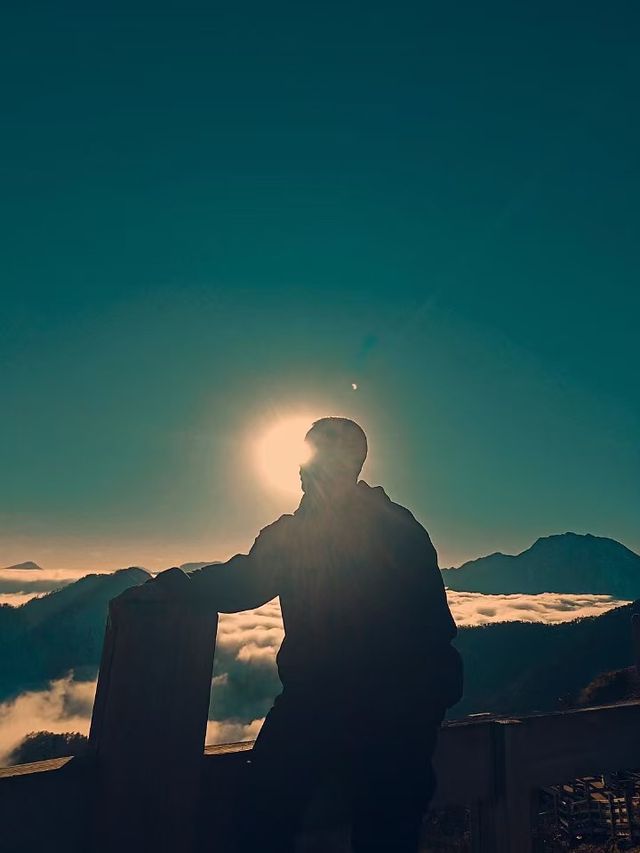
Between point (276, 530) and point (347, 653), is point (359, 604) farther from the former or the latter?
point (276, 530)

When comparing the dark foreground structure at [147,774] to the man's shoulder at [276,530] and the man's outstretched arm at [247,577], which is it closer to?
the man's outstretched arm at [247,577]

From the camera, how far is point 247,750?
110 inches

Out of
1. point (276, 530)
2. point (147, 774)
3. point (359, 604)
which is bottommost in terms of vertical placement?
point (147, 774)

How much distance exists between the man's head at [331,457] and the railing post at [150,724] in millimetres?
764

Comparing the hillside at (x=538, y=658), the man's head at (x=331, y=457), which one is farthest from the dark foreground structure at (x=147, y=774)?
the hillside at (x=538, y=658)

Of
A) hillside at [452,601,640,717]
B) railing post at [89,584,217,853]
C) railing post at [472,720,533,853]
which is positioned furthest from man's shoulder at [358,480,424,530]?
hillside at [452,601,640,717]

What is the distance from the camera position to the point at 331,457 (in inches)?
111

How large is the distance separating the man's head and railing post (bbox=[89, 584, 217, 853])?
30.1 inches

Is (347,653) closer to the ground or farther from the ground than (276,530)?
closer to the ground

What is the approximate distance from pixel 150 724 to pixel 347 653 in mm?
836

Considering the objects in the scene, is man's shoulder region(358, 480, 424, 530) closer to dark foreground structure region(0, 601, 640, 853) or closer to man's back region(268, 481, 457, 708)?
man's back region(268, 481, 457, 708)

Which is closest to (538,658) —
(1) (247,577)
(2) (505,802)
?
(2) (505,802)

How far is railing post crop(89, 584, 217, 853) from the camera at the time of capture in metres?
2.19

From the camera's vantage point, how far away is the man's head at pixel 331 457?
9.24 feet
